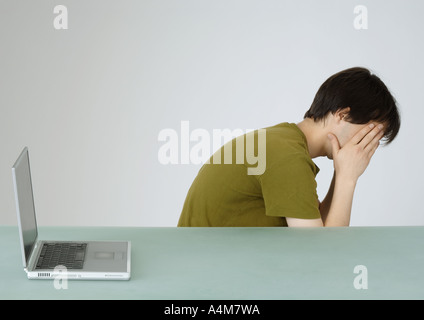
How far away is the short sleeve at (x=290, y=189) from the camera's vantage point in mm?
1707

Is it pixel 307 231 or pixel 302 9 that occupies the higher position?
pixel 302 9

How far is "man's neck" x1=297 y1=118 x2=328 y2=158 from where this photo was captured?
2.10 m

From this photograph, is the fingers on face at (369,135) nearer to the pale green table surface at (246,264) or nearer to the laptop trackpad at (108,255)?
the pale green table surface at (246,264)

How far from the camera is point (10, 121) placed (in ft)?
12.6

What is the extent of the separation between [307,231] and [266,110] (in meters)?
2.24

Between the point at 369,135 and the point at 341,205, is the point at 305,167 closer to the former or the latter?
the point at 341,205

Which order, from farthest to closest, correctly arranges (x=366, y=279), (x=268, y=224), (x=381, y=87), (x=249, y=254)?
(x=381, y=87) < (x=268, y=224) < (x=249, y=254) < (x=366, y=279)

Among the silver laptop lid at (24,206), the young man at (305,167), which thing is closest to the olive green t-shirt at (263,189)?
the young man at (305,167)

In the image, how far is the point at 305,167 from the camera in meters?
1.76

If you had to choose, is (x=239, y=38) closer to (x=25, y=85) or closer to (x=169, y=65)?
(x=169, y=65)

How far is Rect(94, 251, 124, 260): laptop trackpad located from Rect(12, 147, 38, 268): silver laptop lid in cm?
14

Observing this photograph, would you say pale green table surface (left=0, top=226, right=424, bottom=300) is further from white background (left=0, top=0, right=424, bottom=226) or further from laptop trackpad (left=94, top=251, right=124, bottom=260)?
white background (left=0, top=0, right=424, bottom=226)
